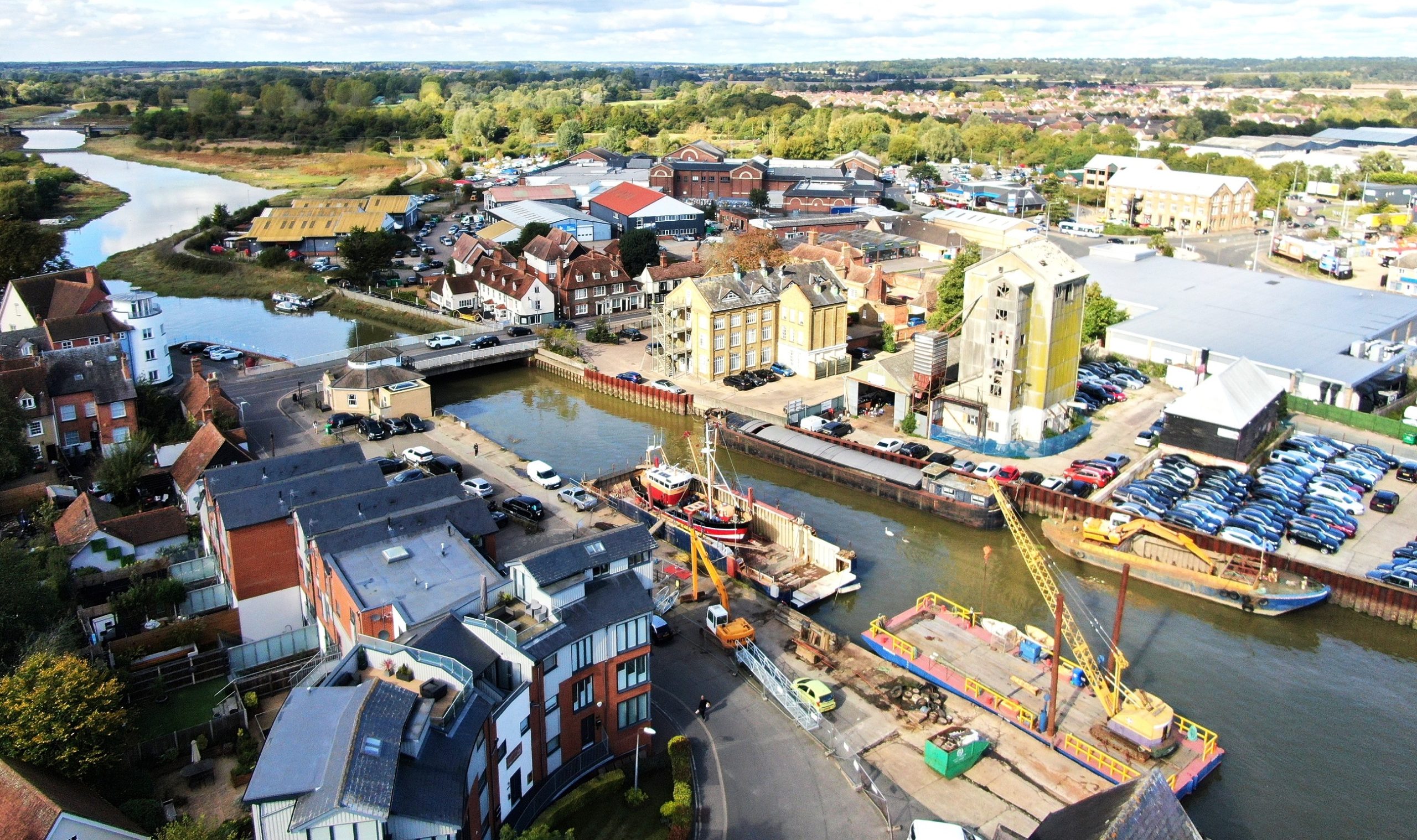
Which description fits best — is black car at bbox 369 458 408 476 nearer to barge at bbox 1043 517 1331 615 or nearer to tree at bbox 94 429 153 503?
tree at bbox 94 429 153 503

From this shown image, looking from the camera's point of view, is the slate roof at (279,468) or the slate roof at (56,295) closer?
the slate roof at (279,468)

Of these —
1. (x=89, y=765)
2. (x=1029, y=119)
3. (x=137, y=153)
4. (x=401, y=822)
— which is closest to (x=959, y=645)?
(x=401, y=822)

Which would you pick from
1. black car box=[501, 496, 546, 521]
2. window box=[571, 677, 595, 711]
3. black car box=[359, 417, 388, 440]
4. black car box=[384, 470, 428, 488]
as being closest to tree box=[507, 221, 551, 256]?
black car box=[359, 417, 388, 440]

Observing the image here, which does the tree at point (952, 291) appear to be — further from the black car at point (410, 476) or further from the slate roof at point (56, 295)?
the slate roof at point (56, 295)

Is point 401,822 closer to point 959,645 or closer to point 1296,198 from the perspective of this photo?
point 959,645

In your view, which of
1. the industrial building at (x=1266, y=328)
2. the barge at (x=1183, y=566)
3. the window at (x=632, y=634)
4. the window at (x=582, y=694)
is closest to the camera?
the window at (x=582, y=694)

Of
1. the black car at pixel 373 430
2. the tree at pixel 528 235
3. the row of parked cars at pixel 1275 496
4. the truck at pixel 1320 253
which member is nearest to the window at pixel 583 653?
the row of parked cars at pixel 1275 496
